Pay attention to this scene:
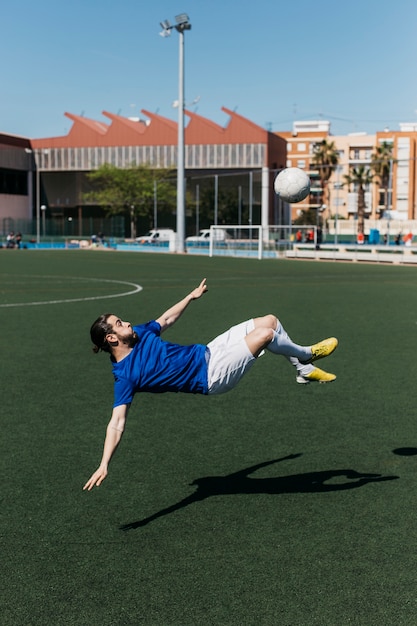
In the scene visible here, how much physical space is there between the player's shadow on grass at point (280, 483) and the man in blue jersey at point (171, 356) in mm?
854

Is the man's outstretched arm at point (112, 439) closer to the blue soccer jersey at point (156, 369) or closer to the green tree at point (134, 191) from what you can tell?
the blue soccer jersey at point (156, 369)

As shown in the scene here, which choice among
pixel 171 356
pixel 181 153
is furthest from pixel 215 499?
pixel 181 153

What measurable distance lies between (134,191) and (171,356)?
91.9m

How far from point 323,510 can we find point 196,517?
38.4 inches

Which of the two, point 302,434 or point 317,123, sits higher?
point 317,123

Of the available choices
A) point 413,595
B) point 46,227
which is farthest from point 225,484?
point 46,227

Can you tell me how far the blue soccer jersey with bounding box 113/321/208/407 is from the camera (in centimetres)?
574

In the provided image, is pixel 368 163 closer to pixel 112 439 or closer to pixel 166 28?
pixel 166 28

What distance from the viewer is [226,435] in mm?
7988

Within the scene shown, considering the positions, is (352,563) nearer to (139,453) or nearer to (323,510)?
(323,510)

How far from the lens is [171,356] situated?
5.95m

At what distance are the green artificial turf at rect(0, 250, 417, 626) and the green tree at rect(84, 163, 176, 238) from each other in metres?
82.2

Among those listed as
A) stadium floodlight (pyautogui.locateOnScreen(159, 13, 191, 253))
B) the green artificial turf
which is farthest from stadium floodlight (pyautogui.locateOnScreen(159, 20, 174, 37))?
the green artificial turf

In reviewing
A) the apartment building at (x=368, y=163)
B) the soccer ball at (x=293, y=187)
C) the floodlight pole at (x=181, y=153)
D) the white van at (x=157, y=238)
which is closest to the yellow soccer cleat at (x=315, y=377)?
the soccer ball at (x=293, y=187)
